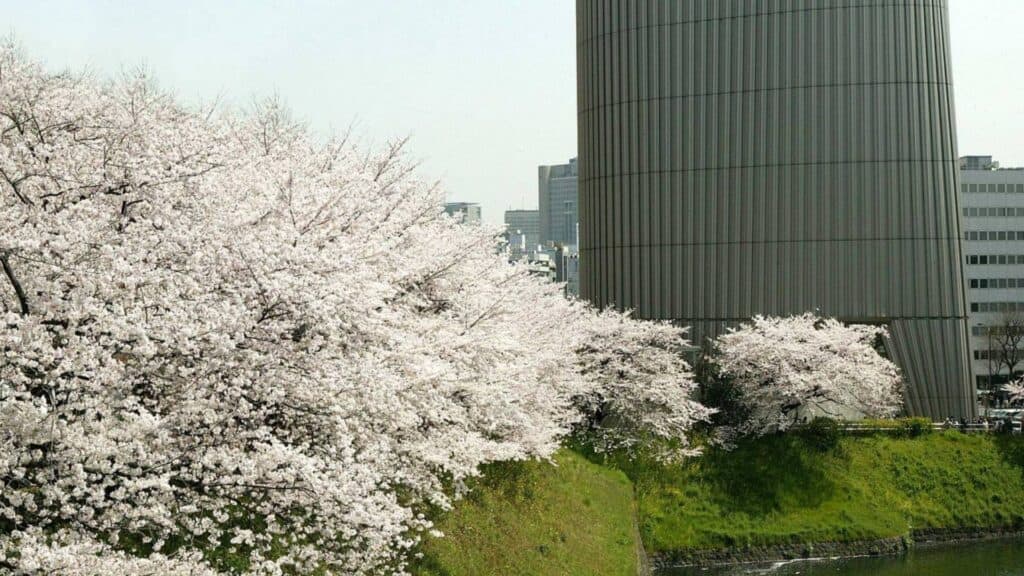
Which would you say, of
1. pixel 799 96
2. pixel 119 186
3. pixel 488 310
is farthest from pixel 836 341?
pixel 119 186

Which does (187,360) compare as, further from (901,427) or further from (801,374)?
(901,427)

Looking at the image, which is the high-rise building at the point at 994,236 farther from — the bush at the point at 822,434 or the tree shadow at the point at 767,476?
the tree shadow at the point at 767,476

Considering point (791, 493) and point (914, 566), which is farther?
point (791, 493)

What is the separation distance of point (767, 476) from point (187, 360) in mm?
33052

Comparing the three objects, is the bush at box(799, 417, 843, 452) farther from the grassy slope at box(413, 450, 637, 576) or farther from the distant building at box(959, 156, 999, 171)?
the distant building at box(959, 156, 999, 171)

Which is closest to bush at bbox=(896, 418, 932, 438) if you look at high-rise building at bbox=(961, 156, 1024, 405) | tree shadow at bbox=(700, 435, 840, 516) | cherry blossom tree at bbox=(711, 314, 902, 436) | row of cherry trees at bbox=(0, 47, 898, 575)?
cherry blossom tree at bbox=(711, 314, 902, 436)

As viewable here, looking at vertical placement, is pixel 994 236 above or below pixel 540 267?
above

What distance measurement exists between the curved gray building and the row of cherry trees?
123 feet

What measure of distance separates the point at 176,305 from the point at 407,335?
5.60m

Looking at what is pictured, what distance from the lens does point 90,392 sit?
40.5 feet

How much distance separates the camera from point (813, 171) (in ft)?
178

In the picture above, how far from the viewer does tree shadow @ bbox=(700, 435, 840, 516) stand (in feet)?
138

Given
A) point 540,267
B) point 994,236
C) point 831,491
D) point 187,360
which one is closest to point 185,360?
point 187,360

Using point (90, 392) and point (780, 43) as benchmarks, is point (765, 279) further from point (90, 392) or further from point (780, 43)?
point (90, 392)
